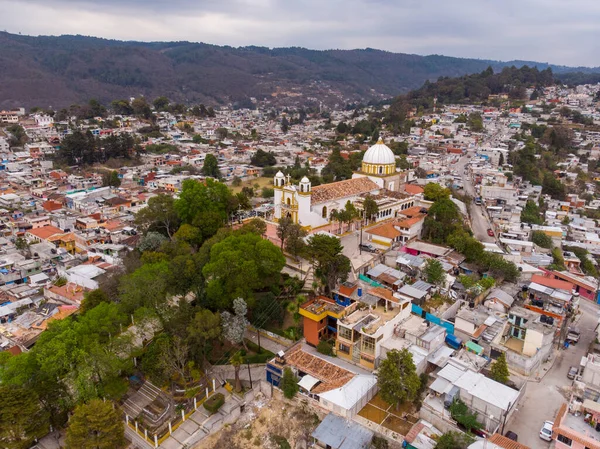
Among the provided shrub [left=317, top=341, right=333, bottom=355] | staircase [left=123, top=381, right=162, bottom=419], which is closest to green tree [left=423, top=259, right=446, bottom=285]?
shrub [left=317, top=341, right=333, bottom=355]

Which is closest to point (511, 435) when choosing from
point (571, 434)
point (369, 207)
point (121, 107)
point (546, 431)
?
point (546, 431)

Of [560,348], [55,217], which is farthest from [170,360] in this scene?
[55,217]

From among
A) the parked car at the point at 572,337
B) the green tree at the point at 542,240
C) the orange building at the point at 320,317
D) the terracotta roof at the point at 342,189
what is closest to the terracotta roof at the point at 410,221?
the terracotta roof at the point at 342,189

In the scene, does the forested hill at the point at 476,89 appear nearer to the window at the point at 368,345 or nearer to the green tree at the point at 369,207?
the green tree at the point at 369,207

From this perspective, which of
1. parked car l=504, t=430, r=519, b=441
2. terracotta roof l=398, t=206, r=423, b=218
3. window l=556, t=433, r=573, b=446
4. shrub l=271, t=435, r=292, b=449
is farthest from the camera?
terracotta roof l=398, t=206, r=423, b=218

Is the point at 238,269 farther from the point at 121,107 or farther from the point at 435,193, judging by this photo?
the point at 121,107

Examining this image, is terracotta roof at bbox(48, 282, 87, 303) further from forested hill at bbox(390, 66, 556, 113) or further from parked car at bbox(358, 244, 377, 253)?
forested hill at bbox(390, 66, 556, 113)
